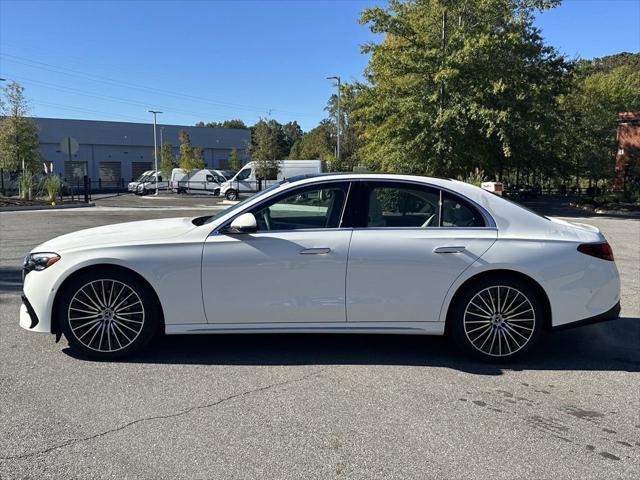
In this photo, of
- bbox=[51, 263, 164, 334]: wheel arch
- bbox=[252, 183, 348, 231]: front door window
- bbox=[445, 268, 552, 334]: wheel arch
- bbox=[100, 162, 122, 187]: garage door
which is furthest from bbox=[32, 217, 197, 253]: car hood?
bbox=[100, 162, 122, 187]: garage door

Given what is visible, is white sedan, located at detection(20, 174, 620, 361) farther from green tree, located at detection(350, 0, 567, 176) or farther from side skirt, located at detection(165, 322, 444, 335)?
green tree, located at detection(350, 0, 567, 176)

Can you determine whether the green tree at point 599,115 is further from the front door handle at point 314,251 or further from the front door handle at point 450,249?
the front door handle at point 314,251

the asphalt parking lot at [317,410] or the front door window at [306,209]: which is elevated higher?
the front door window at [306,209]

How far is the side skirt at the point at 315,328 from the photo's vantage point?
14.5ft

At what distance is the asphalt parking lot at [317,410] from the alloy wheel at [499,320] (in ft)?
0.68

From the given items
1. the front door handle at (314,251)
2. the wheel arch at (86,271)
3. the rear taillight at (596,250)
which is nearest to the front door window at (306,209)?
the front door handle at (314,251)

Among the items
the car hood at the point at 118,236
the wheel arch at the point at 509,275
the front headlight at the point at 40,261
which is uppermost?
the car hood at the point at 118,236

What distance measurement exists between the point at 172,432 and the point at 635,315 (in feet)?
18.0

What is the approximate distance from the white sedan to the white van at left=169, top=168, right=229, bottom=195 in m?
34.6

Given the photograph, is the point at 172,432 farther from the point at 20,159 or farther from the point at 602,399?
the point at 20,159

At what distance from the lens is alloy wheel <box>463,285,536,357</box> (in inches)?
175

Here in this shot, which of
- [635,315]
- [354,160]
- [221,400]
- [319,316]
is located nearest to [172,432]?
[221,400]

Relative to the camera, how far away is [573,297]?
441 cm

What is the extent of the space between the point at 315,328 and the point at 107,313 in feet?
5.81
